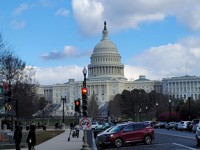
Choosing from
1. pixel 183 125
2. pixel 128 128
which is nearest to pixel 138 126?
pixel 128 128

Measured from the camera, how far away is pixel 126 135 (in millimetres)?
33031

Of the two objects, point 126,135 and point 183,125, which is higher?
point 183,125

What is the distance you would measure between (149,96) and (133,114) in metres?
8.27

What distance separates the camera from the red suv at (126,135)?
107 feet

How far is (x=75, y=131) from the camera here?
50875 millimetres

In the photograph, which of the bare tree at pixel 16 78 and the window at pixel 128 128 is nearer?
the window at pixel 128 128

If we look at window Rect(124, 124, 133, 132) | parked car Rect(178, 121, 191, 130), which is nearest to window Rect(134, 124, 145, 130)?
window Rect(124, 124, 133, 132)

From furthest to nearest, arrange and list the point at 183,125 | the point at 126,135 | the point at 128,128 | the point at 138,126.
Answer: the point at 183,125, the point at 138,126, the point at 128,128, the point at 126,135

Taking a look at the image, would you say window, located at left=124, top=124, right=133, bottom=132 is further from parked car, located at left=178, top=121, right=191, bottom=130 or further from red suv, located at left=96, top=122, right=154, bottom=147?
parked car, located at left=178, top=121, right=191, bottom=130

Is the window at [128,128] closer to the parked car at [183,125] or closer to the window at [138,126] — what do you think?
the window at [138,126]

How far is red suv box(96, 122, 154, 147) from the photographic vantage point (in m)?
32.6

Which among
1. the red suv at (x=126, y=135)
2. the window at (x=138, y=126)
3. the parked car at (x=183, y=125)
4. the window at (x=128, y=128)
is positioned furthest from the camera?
the parked car at (x=183, y=125)

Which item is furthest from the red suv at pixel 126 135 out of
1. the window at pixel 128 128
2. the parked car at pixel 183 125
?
the parked car at pixel 183 125

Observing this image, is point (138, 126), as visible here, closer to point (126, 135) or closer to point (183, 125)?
point (126, 135)
